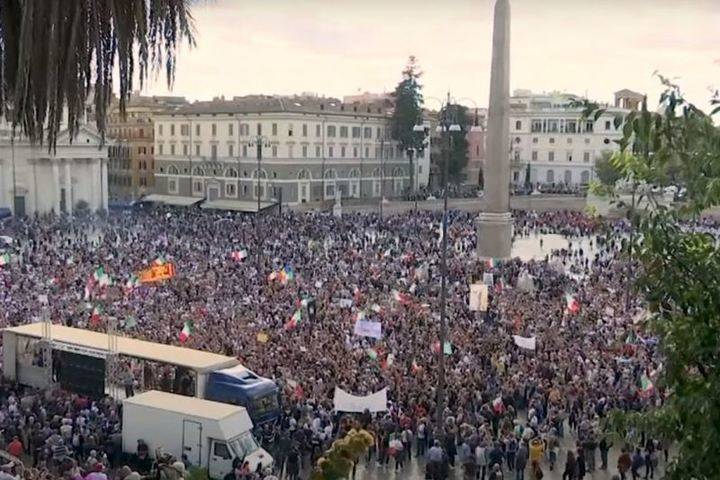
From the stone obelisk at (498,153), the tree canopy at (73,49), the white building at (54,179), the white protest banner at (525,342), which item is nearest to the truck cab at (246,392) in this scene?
the white protest banner at (525,342)

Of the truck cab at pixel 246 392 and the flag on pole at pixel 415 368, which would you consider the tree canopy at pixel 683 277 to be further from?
the flag on pole at pixel 415 368

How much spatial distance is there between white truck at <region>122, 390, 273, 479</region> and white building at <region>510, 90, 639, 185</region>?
274 ft

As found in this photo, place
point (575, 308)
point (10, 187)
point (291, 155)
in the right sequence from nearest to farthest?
1. point (575, 308)
2. point (10, 187)
3. point (291, 155)

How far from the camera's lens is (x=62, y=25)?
186 inches

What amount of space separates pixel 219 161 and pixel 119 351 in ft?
181

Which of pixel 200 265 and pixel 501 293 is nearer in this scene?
pixel 501 293

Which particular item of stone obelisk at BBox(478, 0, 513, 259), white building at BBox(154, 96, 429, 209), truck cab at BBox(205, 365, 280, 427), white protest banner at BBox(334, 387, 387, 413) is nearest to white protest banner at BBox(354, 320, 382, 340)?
truck cab at BBox(205, 365, 280, 427)

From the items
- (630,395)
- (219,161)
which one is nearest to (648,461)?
(630,395)

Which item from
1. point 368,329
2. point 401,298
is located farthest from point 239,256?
point 368,329

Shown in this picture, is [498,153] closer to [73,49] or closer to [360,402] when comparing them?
[360,402]

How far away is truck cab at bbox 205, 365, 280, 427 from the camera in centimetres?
1620

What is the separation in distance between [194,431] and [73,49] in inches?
406

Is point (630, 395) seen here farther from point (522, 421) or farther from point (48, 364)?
point (48, 364)

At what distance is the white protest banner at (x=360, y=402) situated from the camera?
51.5 feet
